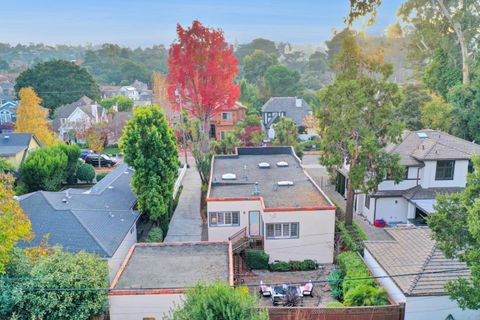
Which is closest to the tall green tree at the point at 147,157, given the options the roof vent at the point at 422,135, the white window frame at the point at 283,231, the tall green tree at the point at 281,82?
the white window frame at the point at 283,231

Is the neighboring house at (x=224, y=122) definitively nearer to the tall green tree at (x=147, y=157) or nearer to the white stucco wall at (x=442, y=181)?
the tall green tree at (x=147, y=157)

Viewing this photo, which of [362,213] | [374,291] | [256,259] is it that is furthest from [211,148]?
[374,291]

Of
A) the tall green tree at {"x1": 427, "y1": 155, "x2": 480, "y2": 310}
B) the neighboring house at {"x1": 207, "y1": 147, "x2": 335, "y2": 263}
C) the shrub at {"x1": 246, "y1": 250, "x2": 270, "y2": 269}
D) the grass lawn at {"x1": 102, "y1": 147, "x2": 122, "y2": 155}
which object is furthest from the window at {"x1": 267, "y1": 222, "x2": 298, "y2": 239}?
the grass lawn at {"x1": 102, "y1": 147, "x2": 122, "y2": 155}

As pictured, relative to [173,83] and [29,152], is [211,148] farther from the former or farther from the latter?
[29,152]

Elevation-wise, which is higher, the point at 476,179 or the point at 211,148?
the point at 476,179

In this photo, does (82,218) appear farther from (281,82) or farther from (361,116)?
(281,82)

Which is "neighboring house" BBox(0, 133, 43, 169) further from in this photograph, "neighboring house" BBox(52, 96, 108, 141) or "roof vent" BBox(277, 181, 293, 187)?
"roof vent" BBox(277, 181, 293, 187)
